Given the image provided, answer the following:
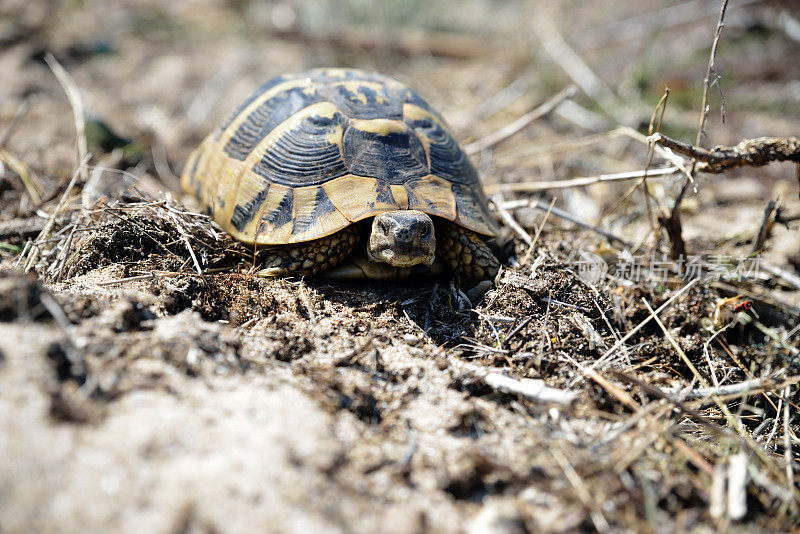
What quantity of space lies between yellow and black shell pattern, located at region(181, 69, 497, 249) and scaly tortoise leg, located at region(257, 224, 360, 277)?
11 centimetres

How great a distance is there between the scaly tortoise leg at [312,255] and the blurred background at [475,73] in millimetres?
1732

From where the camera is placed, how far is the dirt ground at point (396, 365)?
1.33 m

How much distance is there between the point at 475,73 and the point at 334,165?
447 centimetres

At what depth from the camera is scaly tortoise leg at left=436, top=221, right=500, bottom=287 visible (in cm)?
255

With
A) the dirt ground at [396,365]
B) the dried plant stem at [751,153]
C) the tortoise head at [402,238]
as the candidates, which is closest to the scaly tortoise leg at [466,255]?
the dirt ground at [396,365]

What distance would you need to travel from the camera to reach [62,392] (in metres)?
1.41

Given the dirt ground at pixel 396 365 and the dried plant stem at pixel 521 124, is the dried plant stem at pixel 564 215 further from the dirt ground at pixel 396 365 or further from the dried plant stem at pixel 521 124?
the dried plant stem at pixel 521 124

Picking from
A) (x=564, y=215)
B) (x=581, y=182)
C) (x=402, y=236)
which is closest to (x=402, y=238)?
(x=402, y=236)

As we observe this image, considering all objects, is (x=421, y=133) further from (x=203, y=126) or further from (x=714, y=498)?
(x=203, y=126)

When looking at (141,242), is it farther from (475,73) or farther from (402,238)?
(475,73)

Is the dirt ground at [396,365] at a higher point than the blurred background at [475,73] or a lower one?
lower

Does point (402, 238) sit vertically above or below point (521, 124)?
below

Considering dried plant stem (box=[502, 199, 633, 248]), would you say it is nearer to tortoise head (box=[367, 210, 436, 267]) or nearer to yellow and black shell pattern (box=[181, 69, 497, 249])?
yellow and black shell pattern (box=[181, 69, 497, 249])

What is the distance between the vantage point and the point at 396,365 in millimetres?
2006
